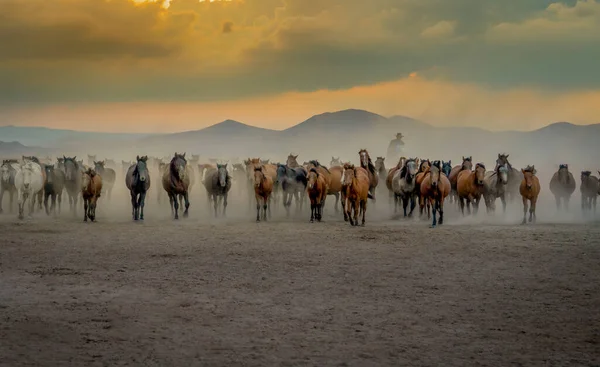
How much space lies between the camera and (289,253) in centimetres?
1845

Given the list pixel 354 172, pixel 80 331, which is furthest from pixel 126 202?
pixel 80 331

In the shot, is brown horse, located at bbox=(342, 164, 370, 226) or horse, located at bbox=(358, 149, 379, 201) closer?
brown horse, located at bbox=(342, 164, 370, 226)

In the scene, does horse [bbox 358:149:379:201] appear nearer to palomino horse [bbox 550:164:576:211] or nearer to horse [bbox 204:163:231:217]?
horse [bbox 204:163:231:217]

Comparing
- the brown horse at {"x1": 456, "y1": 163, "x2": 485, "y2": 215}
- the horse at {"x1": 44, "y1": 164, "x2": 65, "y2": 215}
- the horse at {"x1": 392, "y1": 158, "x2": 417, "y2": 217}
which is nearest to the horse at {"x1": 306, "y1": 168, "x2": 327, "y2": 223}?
the horse at {"x1": 392, "y1": 158, "x2": 417, "y2": 217}

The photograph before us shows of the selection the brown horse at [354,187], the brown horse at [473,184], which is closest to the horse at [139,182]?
the brown horse at [354,187]

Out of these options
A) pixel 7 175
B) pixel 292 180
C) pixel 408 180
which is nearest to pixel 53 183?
pixel 7 175

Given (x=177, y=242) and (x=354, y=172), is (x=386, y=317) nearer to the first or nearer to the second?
(x=177, y=242)

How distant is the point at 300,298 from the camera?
41.7 ft

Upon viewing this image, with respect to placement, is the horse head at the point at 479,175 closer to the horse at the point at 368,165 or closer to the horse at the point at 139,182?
the horse at the point at 368,165

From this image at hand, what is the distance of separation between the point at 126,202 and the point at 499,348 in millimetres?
36440

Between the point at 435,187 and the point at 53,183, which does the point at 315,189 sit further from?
the point at 53,183

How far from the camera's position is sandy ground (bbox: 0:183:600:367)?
934 cm

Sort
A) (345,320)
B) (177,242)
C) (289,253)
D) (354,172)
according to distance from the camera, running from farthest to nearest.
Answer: (354,172) → (177,242) → (289,253) → (345,320)

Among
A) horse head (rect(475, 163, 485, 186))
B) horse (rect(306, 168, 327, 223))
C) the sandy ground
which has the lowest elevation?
the sandy ground
